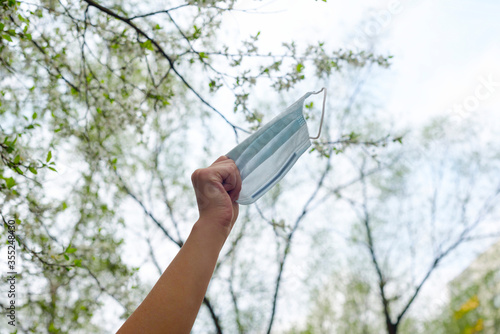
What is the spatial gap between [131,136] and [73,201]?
10.1ft

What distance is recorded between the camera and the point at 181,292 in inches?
49.9

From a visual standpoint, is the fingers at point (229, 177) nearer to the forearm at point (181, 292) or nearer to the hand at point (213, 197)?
the hand at point (213, 197)

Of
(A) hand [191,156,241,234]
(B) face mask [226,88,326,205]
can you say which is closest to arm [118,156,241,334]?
(A) hand [191,156,241,234]

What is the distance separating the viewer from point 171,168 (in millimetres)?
10805

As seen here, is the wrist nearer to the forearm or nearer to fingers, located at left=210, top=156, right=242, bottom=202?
the forearm

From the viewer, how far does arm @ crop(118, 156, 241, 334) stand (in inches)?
48.2

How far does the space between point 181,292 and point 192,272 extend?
0.08 metres

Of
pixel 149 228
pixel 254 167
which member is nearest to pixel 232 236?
pixel 149 228

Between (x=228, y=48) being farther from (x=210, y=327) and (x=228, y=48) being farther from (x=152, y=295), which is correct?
(x=210, y=327)

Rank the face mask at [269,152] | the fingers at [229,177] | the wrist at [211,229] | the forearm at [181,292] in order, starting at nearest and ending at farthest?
1. the forearm at [181,292]
2. the wrist at [211,229]
3. the fingers at [229,177]
4. the face mask at [269,152]

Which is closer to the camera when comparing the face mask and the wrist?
the wrist

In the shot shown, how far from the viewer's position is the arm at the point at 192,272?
122 cm

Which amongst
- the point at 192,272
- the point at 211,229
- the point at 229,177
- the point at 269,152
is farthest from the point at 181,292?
the point at 269,152

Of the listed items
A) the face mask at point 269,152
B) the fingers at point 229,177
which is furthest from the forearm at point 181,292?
the face mask at point 269,152
